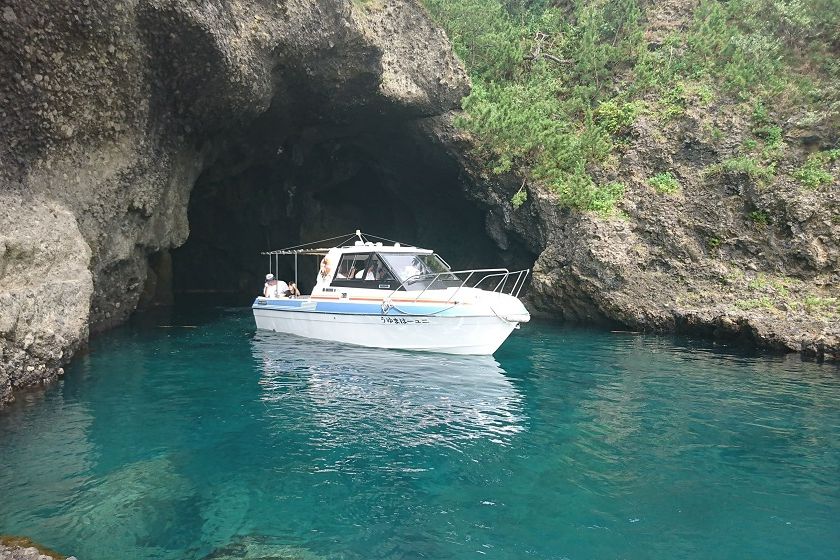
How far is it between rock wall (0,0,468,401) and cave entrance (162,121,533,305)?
8.73 ft

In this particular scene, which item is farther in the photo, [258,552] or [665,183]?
[665,183]

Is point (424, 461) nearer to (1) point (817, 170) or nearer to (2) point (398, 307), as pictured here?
(2) point (398, 307)

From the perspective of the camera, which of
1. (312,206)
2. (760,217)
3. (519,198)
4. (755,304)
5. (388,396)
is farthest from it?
(312,206)

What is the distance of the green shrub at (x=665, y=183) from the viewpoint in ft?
65.1

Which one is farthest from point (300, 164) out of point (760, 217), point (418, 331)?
point (760, 217)

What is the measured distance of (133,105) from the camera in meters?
13.8

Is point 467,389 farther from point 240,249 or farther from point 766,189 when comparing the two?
point 240,249

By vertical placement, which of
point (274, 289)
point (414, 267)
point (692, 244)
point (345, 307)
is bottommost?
point (345, 307)

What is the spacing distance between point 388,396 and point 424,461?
10.1 feet

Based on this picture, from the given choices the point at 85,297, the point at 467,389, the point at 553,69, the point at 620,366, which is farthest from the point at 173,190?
the point at 553,69

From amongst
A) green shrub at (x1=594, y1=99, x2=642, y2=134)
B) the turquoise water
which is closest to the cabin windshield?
the turquoise water

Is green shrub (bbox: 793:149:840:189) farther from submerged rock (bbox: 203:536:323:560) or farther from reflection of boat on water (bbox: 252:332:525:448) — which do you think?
submerged rock (bbox: 203:536:323:560)

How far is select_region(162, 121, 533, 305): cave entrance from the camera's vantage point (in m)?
24.0

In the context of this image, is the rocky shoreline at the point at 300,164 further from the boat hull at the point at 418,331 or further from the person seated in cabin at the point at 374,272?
the boat hull at the point at 418,331
